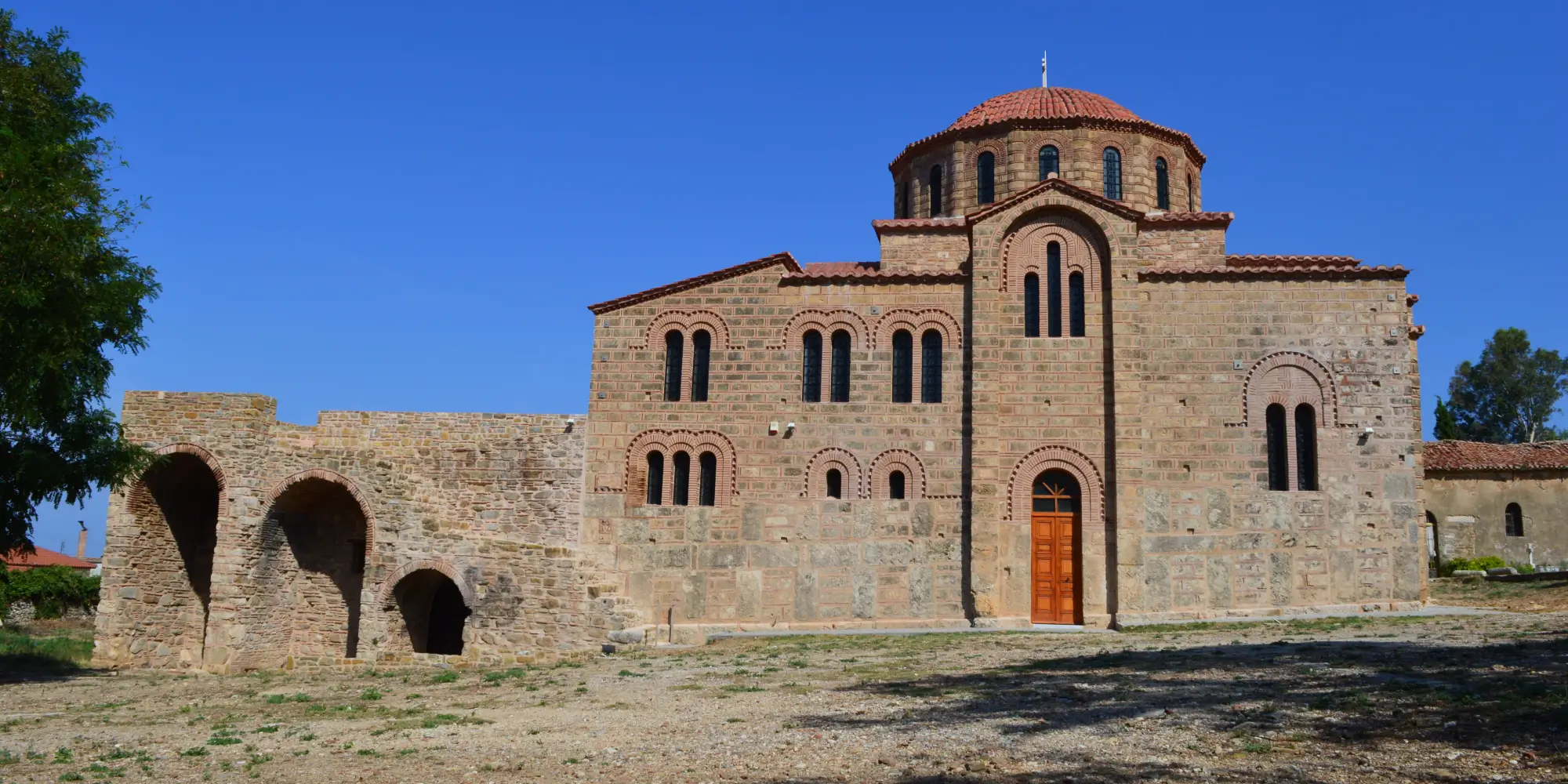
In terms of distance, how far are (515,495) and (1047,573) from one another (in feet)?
31.6

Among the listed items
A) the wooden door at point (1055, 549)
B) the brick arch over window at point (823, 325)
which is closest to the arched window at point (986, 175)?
the brick arch over window at point (823, 325)

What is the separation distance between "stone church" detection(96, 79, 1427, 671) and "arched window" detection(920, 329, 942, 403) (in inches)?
2.4

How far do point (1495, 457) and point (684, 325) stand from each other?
2082cm

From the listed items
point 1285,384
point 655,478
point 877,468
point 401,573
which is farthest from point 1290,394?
point 401,573

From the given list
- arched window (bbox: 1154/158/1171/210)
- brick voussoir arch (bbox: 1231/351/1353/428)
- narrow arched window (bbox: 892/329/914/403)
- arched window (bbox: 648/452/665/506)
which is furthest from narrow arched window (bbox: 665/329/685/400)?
arched window (bbox: 1154/158/1171/210)

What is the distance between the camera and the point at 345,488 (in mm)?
21016

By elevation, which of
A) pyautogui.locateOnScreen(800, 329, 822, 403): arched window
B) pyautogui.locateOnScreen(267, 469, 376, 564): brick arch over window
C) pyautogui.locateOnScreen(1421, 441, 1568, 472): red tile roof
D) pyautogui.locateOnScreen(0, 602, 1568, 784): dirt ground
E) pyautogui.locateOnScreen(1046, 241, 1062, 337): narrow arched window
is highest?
pyautogui.locateOnScreen(1046, 241, 1062, 337): narrow arched window

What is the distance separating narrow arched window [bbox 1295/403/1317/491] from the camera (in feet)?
64.0

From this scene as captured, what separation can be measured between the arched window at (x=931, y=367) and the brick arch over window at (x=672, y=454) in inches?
145

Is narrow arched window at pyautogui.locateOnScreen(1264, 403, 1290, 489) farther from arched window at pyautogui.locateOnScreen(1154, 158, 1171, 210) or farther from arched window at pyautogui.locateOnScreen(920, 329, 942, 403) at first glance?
arched window at pyautogui.locateOnScreen(920, 329, 942, 403)

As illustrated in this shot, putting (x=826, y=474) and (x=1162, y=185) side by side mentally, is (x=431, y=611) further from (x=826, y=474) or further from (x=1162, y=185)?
(x=1162, y=185)

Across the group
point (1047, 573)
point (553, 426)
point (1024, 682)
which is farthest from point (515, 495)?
point (1024, 682)

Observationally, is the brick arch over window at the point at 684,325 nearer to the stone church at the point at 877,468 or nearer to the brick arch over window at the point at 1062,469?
the stone church at the point at 877,468

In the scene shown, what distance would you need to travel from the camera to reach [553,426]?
21031mm
